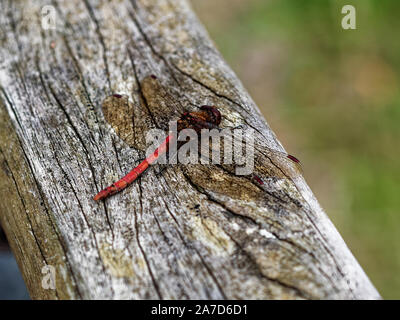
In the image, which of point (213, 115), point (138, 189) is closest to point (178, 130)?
point (213, 115)

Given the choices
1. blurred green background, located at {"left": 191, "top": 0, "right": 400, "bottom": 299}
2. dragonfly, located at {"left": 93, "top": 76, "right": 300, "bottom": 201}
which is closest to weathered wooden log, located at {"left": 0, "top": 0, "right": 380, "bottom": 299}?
dragonfly, located at {"left": 93, "top": 76, "right": 300, "bottom": 201}

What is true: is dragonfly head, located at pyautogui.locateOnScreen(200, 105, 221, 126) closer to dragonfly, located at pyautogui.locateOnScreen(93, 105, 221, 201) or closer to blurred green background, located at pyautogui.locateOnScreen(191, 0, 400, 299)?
dragonfly, located at pyautogui.locateOnScreen(93, 105, 221, 201)

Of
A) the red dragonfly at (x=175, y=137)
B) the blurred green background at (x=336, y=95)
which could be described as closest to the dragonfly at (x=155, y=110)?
the red dragonfly at (x=175, y=137)

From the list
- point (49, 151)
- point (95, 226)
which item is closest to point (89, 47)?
point (49, 151)

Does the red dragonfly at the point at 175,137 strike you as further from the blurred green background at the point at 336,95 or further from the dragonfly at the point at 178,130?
the blurred green background at the point at 336,95

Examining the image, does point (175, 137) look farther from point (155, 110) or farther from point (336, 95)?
point (336, 95)
